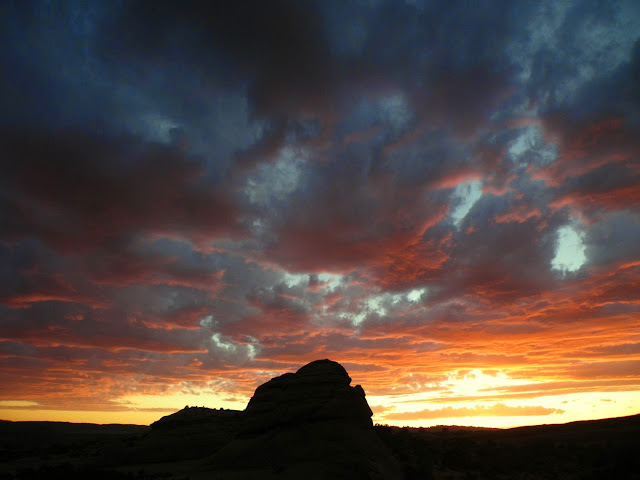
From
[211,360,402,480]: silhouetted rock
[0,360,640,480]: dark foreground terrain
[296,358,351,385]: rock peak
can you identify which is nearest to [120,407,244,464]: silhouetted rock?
[0,360,640,480]: dark foreground terrain

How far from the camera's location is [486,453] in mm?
43281

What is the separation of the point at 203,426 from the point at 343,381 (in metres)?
26.3

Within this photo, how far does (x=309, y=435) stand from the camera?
34.7 m

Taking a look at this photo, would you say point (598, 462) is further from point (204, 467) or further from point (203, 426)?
point (203, 426)

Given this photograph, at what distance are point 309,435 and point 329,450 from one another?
10.6 ft

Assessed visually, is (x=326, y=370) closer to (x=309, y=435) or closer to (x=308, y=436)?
(x=309, y=435)

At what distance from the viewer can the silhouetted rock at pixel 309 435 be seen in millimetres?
30406

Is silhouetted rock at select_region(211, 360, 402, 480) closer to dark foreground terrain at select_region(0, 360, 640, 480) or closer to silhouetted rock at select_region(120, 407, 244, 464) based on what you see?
dark foreground terrain at select_region(0, 360, 640, 480)

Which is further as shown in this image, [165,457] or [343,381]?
[165,457]

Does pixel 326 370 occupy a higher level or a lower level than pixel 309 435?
higher

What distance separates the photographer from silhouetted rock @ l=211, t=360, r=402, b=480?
30.4m

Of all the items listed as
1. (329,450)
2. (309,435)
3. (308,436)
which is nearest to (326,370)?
(309,435)

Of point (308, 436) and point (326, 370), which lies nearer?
point (308, 436)

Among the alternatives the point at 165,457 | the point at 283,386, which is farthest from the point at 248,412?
the point at 165,457
